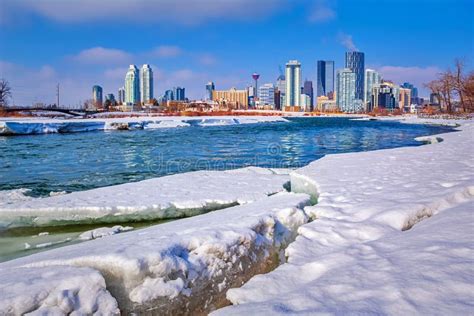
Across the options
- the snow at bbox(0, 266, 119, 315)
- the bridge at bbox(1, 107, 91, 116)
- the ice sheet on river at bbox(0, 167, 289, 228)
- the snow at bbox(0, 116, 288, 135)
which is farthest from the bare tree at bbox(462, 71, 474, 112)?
the bridge at bbox(1, 107, 91, 116)

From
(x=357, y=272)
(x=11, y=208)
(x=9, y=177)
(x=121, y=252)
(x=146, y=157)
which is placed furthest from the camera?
(x=146, y=157)

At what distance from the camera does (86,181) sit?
11.1 meters

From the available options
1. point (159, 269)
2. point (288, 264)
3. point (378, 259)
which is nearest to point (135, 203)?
point (159, 269)

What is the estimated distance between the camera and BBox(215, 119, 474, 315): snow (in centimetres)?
271

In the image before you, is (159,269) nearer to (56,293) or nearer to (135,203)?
(56,293)

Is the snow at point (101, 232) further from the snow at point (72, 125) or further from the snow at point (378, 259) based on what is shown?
the snow at point (72, 125)

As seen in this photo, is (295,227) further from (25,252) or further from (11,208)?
(11,208)

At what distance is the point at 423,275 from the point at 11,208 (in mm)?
7302

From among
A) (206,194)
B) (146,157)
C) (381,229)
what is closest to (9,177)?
(146,157)

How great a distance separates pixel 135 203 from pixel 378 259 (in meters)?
5.05

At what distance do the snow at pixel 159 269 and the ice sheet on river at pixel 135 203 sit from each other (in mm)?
2317

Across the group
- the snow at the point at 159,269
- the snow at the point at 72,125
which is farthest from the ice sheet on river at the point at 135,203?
the snow at the point at 72,125

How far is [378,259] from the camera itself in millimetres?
3547

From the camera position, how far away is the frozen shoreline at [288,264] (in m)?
2.79
